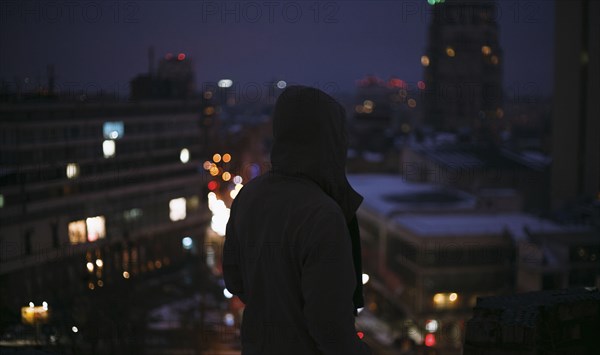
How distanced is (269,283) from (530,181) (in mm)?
14331

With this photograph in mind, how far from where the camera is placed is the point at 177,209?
12898 millimetres

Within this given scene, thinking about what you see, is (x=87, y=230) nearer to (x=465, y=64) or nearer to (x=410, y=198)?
(x=410, y=198)

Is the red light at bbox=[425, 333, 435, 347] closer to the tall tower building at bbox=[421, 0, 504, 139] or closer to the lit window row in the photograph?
the lit window row

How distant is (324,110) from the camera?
0.98 metres

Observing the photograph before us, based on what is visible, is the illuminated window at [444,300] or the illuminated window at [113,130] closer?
the illuminated window at [113,130]

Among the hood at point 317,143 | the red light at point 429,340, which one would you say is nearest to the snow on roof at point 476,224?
the red light at point 429,340

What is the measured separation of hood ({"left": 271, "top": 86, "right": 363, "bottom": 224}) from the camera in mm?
978

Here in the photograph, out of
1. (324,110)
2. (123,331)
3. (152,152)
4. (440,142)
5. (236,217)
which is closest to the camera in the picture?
(324,110)

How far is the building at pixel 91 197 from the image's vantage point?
5.76 metres

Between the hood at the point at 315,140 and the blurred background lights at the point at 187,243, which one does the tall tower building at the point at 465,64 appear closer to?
the blurred background lights at the point at 187,243

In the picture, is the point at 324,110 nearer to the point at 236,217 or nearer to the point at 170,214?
the point at 236,217

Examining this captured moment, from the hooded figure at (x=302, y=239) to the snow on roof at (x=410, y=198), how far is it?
36.4ft

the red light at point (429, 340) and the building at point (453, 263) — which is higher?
the building at point (453, 263)

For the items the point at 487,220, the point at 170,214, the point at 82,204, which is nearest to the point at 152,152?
the point at 170,214
